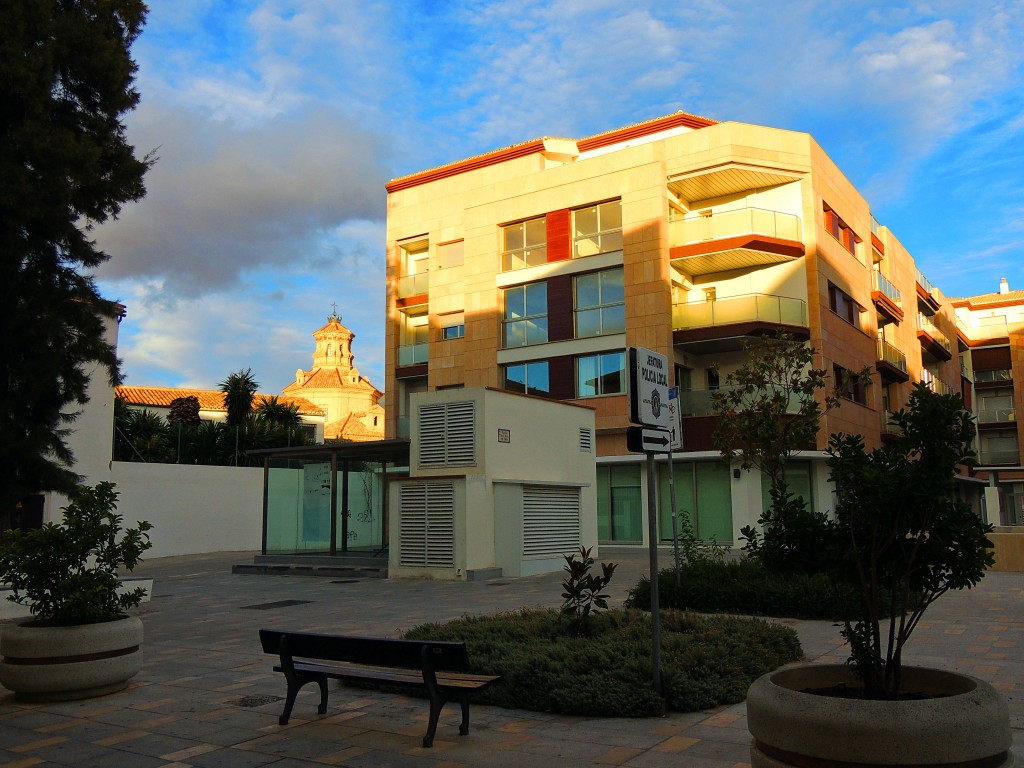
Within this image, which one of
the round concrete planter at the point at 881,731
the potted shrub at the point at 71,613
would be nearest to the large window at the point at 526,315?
the potted shrub at the point at 71,613

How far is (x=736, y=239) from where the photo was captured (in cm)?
3259

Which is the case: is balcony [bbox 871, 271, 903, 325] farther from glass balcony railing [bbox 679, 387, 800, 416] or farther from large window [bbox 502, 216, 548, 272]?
large window [bbox 502, 216, 548, 272]

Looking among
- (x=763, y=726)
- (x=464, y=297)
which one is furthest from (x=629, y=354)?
(x=464, y=297)

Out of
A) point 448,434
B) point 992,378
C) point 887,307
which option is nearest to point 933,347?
point 887,307

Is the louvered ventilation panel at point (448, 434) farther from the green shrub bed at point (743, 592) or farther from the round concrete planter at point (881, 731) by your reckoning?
the round concrete planter at point (881, 731)

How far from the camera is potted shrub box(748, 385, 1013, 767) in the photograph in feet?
13.2

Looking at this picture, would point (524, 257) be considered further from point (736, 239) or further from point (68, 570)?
point (68, 570)

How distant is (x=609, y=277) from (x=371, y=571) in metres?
16.8

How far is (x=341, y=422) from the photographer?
105 m

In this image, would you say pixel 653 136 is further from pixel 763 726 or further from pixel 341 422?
pixel 341 422

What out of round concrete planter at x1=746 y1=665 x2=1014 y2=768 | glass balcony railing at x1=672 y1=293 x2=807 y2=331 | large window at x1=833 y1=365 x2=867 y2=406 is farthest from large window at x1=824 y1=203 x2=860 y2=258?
round concrete planter at x1=746 y1=665 x2=1014 y2=768

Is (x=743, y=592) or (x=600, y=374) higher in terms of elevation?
(x=600, y=374)

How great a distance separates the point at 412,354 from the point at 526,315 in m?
7.81

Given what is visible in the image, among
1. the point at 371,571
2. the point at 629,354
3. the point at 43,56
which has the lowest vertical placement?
the point at 371,571
